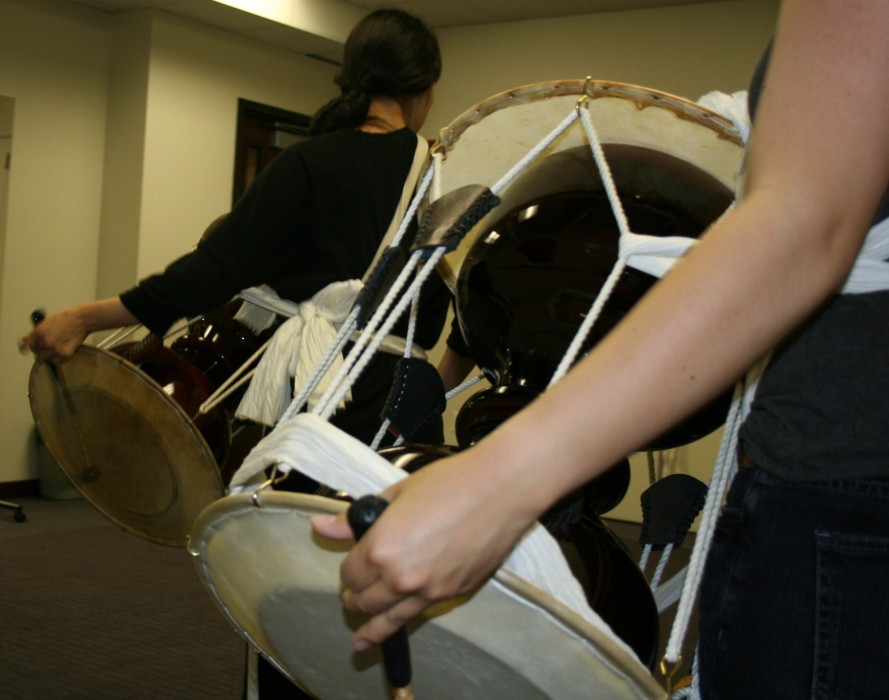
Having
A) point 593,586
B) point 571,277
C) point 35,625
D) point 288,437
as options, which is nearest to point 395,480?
point 288,437

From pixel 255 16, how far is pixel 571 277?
4.92 m

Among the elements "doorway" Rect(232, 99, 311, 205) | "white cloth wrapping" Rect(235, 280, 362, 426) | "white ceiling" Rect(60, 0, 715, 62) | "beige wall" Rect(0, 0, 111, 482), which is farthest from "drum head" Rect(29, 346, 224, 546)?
"doorway" Rect(232, 99, 311, 205)

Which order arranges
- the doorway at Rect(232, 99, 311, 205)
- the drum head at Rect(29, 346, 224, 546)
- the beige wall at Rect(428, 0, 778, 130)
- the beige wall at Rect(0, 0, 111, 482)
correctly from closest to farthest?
the drum head at Rect(29, 346, 224, 546)
the beige wall at Rect(0, 0, 111, 482)
the beige wall at Rect(428, 0, 778, 130)
the doorway at Rect(232, 99, 311, 205)

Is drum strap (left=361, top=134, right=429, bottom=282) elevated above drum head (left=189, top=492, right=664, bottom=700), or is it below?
above

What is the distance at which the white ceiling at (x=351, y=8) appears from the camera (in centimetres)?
526

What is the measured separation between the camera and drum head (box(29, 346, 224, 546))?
1442mm

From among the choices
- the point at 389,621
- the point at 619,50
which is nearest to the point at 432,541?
the point at 389,621

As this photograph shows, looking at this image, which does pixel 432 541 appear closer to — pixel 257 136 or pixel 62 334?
pixel 62 334

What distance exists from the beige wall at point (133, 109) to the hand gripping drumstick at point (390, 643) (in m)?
4.98

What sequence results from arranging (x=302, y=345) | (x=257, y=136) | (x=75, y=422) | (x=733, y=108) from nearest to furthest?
(x=733, y=108) < (x=302, y=345) < (x=75, y=422) < (x=257, y=136)

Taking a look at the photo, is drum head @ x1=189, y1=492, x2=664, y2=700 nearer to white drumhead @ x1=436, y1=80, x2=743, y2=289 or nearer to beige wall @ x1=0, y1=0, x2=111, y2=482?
white drumhead @ x1=436, y1=80, x2=743, y2=289

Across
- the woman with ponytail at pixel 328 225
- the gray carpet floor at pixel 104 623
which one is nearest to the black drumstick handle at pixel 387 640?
the woman with ponytail at pixel 328 225

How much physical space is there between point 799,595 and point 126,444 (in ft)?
3.80

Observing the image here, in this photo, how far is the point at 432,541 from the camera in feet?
1.53
